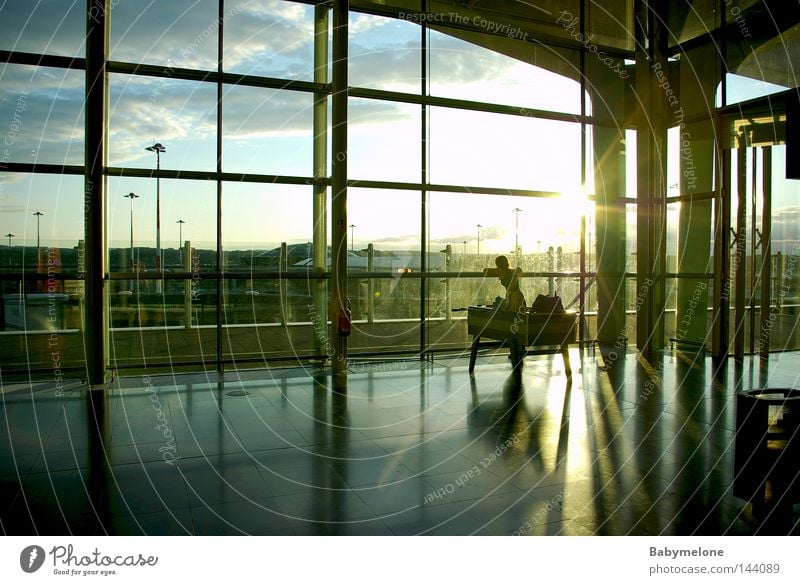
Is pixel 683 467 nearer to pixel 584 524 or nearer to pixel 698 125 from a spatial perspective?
pixel 584 524

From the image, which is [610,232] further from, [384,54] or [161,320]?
[161,320]

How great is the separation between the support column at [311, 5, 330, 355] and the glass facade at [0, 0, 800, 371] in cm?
3

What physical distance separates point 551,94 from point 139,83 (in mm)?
6357

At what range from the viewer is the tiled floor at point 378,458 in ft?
11.7

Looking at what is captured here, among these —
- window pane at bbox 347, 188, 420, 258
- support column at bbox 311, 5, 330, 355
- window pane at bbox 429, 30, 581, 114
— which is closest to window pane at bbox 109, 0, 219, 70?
support column at bbox 311, 5, 330, 355

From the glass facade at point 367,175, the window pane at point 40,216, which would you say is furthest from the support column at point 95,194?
the window pane at point 40,216

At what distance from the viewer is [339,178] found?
8.64m

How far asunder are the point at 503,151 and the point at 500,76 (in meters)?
1.21

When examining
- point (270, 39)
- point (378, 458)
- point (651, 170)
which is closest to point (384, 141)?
point (270, 39)

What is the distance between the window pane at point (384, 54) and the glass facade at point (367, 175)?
0.11 feet

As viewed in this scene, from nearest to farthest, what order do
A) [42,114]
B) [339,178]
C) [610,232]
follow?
[42,114] → [339,178] → [610,232]

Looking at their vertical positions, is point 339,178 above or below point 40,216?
above

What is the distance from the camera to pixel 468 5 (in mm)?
10156

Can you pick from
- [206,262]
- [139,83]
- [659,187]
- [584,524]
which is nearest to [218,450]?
[584,524]
